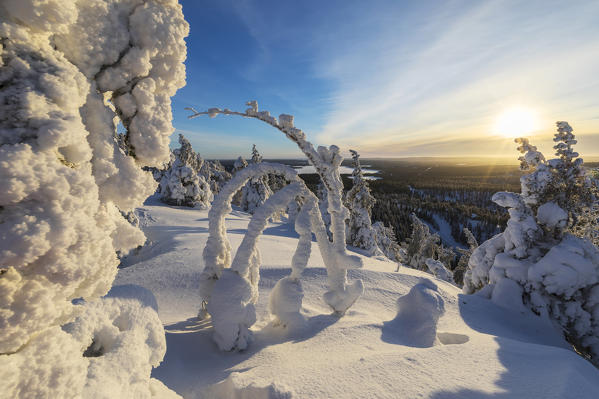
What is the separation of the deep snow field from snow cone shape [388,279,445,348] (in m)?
0.02

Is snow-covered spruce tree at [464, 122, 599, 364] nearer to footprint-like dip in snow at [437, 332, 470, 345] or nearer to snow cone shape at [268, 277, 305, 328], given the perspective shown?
footprint-like dip in snow at [437, 332, 470, 345]

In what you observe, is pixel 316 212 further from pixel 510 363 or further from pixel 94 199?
pixel 94 199

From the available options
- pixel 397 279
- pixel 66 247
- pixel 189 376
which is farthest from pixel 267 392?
pixel 397 279

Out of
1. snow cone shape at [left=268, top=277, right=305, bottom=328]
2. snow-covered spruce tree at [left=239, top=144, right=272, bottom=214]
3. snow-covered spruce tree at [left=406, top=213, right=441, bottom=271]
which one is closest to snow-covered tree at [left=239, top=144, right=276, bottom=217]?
snow-covered spruce tree at [left=239, top=144, right=272, bottom=214]

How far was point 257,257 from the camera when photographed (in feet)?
16.2

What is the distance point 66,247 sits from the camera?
1.38m

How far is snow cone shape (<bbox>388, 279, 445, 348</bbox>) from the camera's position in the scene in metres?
4.40

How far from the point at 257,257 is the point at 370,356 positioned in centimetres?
257

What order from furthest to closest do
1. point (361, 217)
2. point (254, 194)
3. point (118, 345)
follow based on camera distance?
point (254, 194), point (361, 217), point (118, 345)

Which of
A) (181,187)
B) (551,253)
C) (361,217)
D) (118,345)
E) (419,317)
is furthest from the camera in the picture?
(181,187)

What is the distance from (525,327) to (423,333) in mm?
4104

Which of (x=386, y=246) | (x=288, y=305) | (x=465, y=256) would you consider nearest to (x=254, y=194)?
(x=386, y=246)

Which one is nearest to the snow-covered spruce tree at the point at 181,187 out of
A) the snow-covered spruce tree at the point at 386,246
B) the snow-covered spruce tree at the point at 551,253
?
the snow-covered spruce tree at the point at 386,246

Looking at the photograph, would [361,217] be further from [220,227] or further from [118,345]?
[118,345]
